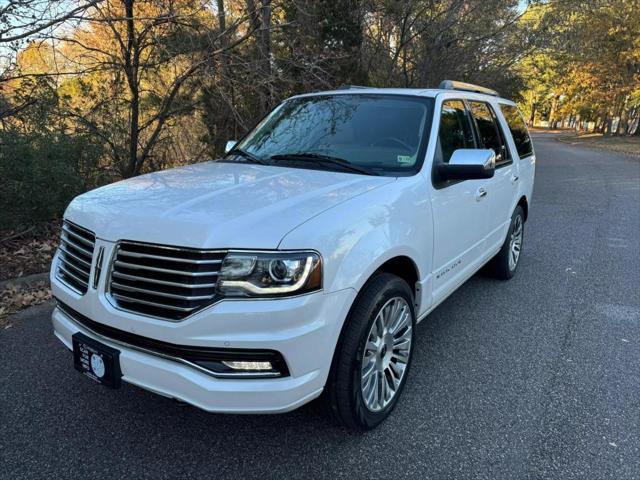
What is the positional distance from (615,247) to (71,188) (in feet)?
23.4

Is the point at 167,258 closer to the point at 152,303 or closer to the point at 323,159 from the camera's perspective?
the point at 152,303

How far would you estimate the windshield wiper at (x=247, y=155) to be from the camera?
11.8 ft

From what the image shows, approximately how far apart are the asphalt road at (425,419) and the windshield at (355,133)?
4.92 ft

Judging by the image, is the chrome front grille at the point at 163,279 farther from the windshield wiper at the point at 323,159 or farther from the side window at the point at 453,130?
the side window at the point at 453,130

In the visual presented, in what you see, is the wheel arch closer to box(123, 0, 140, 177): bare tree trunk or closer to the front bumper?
the front bumper

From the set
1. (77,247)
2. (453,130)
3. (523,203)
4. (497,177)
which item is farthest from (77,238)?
(523,203)

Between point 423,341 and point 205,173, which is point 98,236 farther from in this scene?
point 423,341

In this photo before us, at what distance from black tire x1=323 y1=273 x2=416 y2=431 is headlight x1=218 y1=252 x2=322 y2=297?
1.48 ft

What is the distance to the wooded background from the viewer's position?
18.9 feet

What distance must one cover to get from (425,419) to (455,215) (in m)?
1.40

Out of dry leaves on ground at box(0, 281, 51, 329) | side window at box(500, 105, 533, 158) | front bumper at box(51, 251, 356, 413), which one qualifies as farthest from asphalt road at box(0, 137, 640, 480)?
side window at box(500, 105, 533, 158)

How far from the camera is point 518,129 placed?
5547 millimetres

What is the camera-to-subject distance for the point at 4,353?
143 inches

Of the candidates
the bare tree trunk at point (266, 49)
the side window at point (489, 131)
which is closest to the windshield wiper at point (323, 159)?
the side window at point (489, 131)
